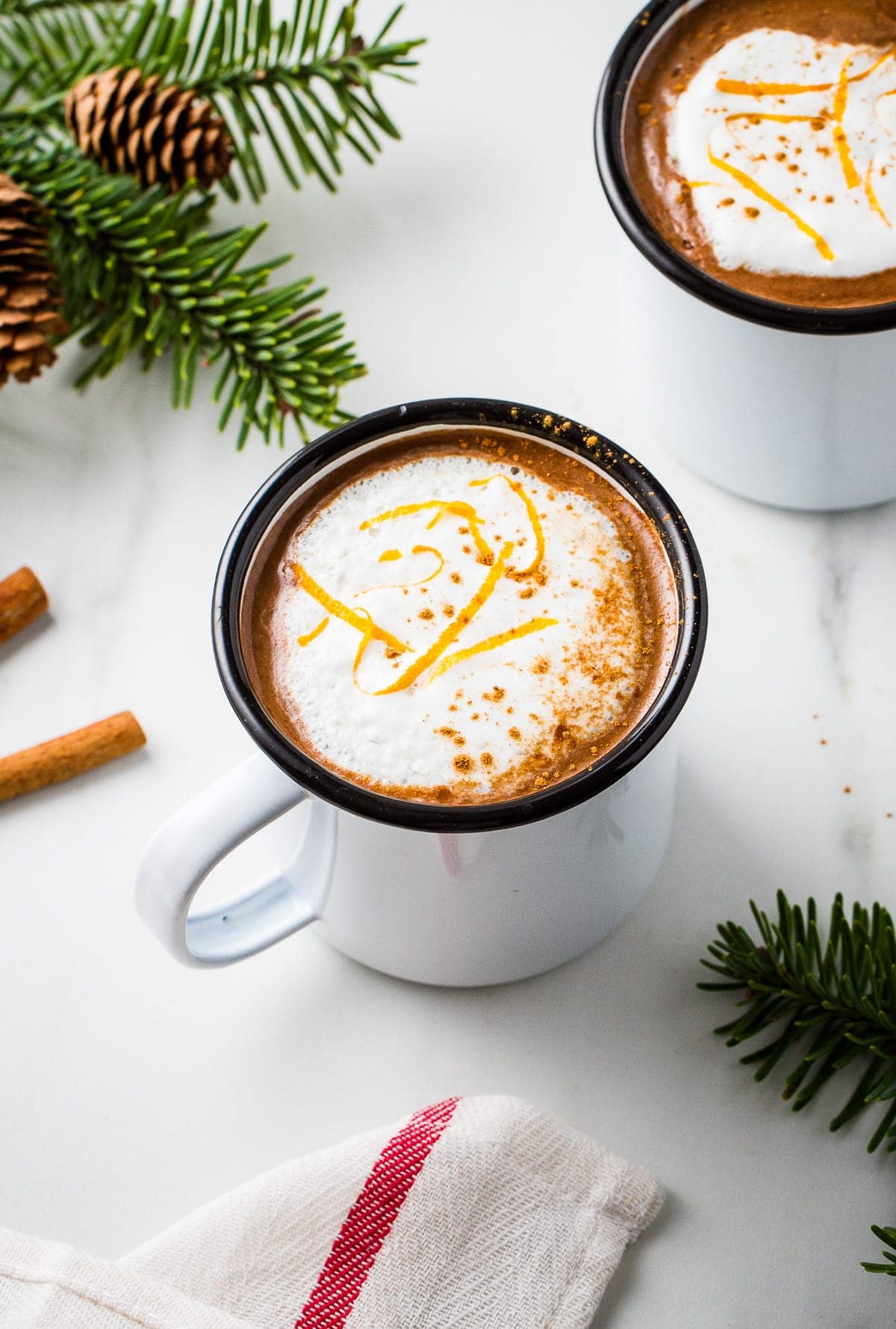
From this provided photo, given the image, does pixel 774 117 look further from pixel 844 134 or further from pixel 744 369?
pixel 744 369

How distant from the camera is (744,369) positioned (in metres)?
0.96

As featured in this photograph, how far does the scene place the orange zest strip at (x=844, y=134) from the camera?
962 mm

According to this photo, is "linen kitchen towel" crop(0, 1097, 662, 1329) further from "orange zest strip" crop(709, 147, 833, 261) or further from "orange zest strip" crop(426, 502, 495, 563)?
"orange zest strip" crop(709, 147, 833, 261)

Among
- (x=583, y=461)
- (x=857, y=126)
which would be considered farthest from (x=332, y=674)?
(x=857, y=126)

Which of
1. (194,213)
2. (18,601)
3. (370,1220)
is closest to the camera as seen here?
(370,1220)

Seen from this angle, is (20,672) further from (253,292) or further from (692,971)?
(692,971)

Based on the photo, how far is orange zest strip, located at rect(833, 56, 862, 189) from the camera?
0.96m

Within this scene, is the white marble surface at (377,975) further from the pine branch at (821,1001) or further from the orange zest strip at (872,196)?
the orange zest strip at (872,196)

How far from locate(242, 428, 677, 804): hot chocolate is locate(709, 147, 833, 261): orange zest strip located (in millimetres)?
241

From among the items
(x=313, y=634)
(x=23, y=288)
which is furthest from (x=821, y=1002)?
(x=23, y=288)

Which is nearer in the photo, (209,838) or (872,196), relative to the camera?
(209,838)

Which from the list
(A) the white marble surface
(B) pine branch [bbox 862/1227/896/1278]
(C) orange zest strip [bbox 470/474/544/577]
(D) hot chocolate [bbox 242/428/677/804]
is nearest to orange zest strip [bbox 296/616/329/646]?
(D) hot chocolate [bbox 242/428/677/804]

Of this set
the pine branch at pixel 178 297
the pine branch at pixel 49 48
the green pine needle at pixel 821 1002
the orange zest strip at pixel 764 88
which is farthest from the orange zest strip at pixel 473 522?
the pine branch at pixel 49 48

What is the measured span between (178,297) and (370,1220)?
704 millimetres
